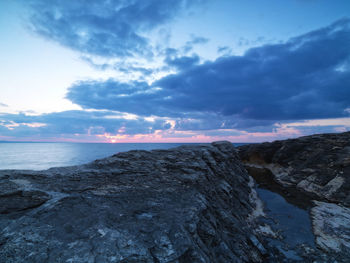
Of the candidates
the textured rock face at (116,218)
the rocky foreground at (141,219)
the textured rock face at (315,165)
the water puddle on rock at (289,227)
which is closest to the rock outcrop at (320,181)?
the textured rock face at (315,165)

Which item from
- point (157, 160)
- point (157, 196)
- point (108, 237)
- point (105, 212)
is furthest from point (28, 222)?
point (157, 160)

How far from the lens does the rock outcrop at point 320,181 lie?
16.2 m

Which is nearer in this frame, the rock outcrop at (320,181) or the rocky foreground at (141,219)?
the rocky foreground at (141,219)

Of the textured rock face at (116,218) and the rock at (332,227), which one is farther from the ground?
the textured rock face at (116,218)

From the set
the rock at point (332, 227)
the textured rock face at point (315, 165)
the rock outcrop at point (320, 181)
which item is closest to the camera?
the rock at point (332, 227)

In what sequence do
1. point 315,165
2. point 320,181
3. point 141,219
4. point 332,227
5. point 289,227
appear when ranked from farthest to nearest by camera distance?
point 315,165 < point 320,181 < point 289,227 < point 332,227 < point 141,219

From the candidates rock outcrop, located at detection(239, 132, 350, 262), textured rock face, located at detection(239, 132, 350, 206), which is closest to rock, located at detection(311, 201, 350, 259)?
rock outcrop, located at detection(239, 132, 350, 262)

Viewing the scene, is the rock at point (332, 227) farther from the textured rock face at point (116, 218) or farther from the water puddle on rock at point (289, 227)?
the textured rock face at point (116, 218)

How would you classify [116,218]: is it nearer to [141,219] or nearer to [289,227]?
[141,219]

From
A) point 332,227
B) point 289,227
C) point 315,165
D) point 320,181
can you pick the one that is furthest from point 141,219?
point 315,165

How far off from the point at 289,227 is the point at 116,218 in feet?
63.4

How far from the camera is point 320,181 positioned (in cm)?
3216

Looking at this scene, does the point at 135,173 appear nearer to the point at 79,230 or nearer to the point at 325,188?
the point at 79,230

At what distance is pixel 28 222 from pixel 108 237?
12.3 feet
